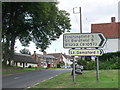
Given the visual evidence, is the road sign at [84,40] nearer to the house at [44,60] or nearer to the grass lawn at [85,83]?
the grass lawn at [85,83]

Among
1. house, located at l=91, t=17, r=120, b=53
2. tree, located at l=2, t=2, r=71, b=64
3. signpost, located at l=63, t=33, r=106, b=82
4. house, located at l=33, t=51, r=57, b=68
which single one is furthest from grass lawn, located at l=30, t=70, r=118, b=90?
house, located at l=33, t=51, r=57, b=68

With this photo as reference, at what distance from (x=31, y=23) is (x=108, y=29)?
21.7m

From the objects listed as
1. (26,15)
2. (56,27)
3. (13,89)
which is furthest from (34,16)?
(13,89)

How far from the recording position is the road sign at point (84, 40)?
47.3 ft

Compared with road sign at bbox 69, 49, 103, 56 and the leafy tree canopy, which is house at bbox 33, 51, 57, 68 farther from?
road sign at bbox 69, 49, 103, 56

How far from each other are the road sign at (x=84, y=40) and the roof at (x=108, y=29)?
44000mm

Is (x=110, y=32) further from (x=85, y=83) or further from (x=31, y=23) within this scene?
(x=85, y=83)

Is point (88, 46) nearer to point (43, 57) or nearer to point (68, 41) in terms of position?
point (68, 41)

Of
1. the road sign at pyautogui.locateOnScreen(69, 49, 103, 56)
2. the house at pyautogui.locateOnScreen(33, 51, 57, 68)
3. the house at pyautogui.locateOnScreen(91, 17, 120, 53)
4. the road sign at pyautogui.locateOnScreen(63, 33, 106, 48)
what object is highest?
the house at pyautogui.locateOnScreen(91, 17, 120, 53)

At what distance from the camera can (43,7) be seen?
37.8m

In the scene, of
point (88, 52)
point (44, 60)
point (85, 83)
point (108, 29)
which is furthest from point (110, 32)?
point (44, 60)

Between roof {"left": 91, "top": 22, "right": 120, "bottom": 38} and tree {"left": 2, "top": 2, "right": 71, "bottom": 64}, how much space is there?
1318 cm

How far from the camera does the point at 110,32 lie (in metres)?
58.7

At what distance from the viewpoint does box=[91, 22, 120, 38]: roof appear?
191ft
